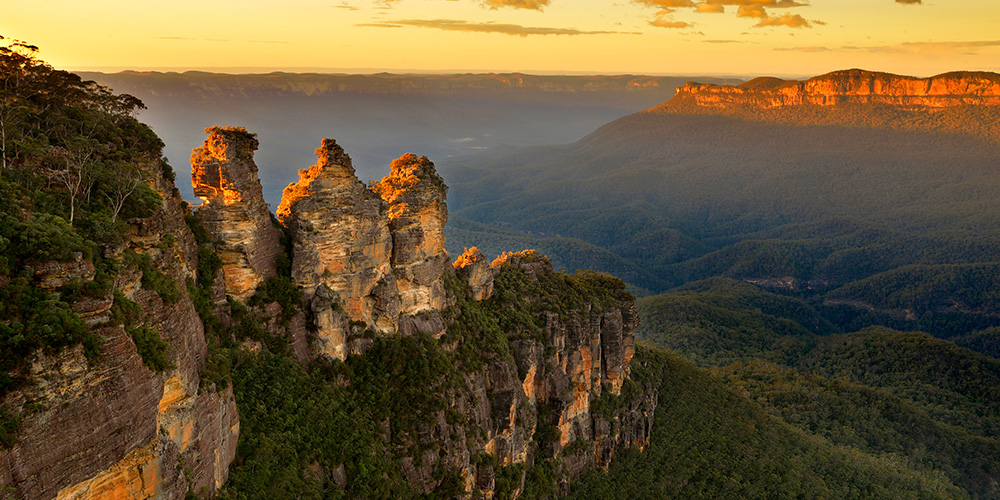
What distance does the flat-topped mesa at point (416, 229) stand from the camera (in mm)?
40875

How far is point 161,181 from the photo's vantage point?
1072 inches

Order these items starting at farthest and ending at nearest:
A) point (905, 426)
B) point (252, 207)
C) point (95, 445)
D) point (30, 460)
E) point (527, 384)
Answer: point (905, 426) → point (527, 384) → point (252, 207) → point (95, 445) → point (30, 460)

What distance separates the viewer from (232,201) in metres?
31.2

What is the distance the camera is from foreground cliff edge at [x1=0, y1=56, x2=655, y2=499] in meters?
18.5

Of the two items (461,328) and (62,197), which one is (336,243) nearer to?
(461,328)

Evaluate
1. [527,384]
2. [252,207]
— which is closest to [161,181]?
[252,207]

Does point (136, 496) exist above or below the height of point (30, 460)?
below

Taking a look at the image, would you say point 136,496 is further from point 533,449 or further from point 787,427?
point 787,427

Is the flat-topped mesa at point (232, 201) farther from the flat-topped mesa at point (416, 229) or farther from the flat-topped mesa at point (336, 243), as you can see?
the flat-topped mesa at point (416, 229)

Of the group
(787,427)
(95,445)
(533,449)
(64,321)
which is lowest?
(787,427)

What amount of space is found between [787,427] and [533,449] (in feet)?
126

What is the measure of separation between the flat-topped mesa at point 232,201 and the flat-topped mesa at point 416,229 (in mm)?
9953

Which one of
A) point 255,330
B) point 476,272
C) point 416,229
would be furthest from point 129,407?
point 476,272

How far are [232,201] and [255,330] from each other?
6.10m
